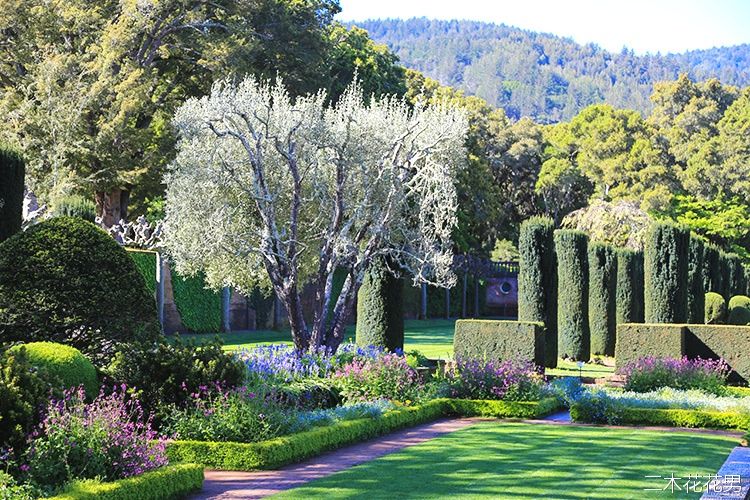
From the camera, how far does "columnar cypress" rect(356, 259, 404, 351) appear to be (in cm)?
2027

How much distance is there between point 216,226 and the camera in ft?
70.1

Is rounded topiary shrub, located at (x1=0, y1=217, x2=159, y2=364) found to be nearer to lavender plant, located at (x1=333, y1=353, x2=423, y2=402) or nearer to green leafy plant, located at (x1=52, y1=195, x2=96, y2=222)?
lavender plant, located at (x1=333, y1=353, x2=423, y2=402)

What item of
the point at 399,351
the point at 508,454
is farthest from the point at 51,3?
the point at 508,454

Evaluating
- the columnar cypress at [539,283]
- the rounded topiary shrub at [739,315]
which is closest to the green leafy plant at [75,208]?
the columnar cypress at [539,283]

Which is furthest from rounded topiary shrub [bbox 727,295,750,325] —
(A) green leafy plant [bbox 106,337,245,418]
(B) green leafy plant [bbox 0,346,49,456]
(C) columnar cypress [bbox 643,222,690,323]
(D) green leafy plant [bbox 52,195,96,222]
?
(B) green leafy plant [bbox 0,346,49,456]

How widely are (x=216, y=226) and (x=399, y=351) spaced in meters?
5.23

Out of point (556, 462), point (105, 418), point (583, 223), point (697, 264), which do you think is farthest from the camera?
point (583, 223)

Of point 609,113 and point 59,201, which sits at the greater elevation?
point 609,113

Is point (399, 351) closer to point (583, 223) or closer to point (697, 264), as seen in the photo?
point (697, 264)

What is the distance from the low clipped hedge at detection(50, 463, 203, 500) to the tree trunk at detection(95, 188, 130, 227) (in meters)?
25.7

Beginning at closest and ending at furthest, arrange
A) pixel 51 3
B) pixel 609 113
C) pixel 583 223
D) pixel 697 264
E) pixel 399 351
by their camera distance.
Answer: pixel 399 351, pixel 697 264, pixel 51 3, pixel 583 223, pixel 609 113

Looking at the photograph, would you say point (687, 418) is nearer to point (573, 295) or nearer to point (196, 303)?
point (573, 295)

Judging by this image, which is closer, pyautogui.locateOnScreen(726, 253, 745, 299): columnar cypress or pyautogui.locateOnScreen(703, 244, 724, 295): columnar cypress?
pyautogui.locateOnScreen(703, 244, 724, 295): columnar cypress

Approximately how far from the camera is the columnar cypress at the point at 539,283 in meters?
22.5
